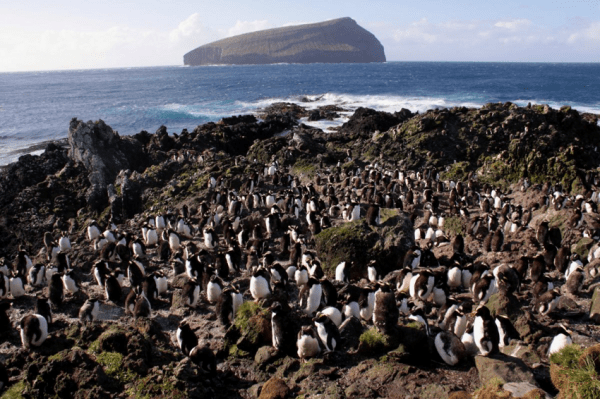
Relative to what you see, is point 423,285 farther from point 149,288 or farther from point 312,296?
point 149,288

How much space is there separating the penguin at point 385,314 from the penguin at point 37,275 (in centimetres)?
1222

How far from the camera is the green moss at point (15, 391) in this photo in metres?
7.54

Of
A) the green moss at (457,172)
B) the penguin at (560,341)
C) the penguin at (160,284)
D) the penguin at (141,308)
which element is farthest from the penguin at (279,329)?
the green moss at (457,172)

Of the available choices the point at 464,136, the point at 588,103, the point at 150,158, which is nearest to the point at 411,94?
the point at 588,103

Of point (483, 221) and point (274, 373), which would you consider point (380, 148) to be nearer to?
point (483, 221)

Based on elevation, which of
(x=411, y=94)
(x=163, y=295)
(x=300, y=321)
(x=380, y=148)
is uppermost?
(x=411, y=94)

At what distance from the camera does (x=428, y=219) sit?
1891 centimetres

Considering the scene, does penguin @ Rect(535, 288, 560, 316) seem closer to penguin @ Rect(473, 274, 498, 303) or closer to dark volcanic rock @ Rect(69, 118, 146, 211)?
penguin @ Rect(473, 274, 498, 303)

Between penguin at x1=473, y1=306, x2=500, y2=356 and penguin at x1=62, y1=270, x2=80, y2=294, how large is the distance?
11614 mm

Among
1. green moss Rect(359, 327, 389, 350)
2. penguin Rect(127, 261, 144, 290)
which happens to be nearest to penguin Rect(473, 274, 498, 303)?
green moss Rect(359, 327, 389, 350)

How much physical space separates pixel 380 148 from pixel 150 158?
18.8 metres

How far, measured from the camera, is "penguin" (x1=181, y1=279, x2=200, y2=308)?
11977mm

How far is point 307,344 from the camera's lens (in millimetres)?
8516

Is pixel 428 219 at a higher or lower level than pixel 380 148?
lower
